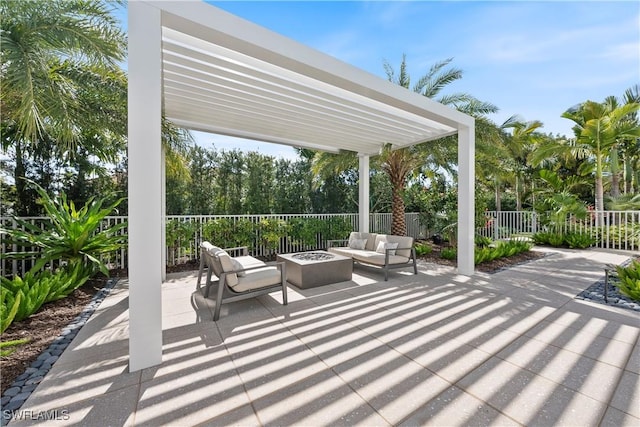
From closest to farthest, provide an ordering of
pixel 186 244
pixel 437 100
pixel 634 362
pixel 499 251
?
pixel 634 362 → pixel 186 244 → pixel 499 251 → pixel 437 100

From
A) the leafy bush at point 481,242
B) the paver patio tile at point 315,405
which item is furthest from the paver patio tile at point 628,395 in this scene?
the leafy bush at point 481,242

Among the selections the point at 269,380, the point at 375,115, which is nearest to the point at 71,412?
the point at 269,380

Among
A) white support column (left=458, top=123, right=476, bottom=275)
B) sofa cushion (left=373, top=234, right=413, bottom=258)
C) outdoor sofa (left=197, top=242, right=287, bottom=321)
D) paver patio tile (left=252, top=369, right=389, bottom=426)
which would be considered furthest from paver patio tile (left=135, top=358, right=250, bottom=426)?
white support column (left=458, top=123, right=476, bottom=275)

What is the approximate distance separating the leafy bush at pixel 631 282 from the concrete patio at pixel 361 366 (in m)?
0.79

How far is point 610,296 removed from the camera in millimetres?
4383

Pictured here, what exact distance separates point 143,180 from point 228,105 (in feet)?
9.75

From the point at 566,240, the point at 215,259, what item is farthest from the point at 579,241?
the point at 215,259

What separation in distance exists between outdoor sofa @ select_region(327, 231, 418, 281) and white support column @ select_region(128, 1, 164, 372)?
4.16 meters

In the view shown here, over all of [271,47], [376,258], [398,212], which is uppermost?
[271,47]

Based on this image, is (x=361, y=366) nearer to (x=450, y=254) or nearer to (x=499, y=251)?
(x=450, y=254)

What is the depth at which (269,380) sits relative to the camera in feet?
7.55

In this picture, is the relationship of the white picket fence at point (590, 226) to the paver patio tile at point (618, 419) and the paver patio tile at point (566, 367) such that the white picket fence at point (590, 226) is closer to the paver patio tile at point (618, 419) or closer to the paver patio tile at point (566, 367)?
the paver patio tile at point (566, 367)

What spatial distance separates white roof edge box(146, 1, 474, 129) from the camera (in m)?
2.65

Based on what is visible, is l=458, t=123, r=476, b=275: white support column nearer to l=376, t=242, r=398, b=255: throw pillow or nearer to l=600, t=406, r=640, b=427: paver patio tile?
l=376, t=242, r=398, b=255: throw pillow
